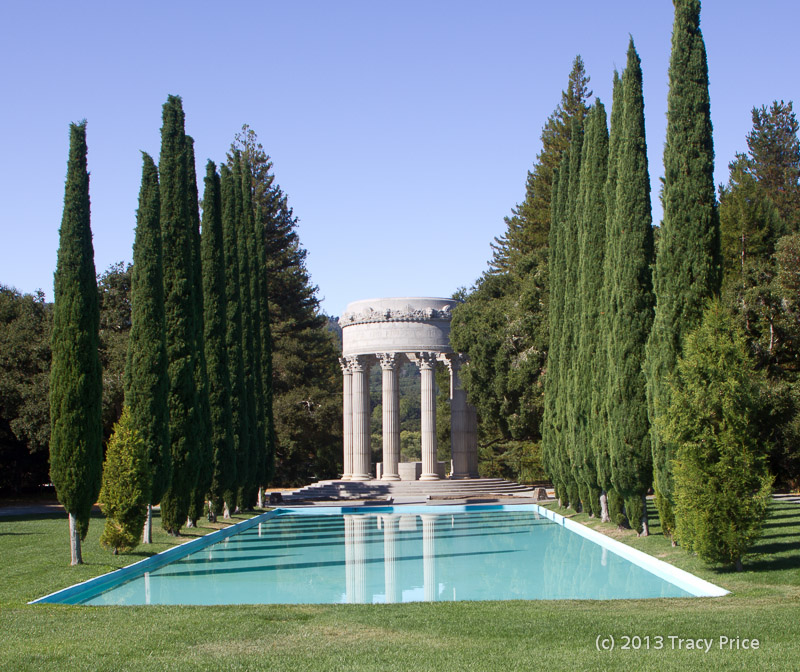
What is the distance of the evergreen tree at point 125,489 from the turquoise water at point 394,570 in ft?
3.86

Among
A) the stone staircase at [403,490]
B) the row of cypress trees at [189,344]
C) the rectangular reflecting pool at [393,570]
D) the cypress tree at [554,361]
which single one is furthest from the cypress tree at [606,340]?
the stone staircase at [403,490]

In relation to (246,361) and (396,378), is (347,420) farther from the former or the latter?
(246,361)

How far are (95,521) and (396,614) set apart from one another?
77.4 ft

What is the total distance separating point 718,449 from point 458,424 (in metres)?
35.3

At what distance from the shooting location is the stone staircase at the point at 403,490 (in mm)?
45500

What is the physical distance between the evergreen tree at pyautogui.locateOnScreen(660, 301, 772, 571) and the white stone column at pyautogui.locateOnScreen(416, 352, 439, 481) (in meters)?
33.4

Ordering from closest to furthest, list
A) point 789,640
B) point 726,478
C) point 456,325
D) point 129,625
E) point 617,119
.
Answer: point 789,640, point 129,625, point 726,478, point 617,119, point 456,325

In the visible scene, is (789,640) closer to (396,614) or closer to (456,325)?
(396,614)

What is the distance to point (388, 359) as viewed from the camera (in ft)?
166

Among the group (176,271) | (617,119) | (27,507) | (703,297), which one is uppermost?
(617,119)

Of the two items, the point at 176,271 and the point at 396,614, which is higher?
the point at 176,271

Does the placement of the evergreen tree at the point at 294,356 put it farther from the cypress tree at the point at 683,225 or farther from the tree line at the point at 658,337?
the cypress tree at the point at 683,225

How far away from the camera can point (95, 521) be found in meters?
32.7

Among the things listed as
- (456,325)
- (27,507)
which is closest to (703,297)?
(456,325)
